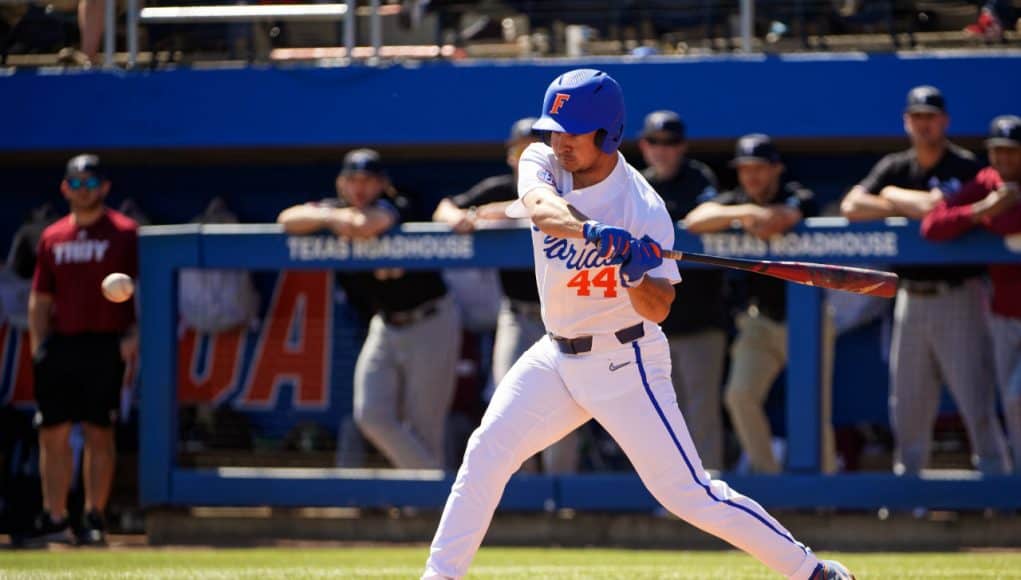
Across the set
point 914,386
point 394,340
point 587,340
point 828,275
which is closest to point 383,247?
point 394,340

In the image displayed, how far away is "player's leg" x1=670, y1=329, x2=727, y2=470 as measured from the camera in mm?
7516

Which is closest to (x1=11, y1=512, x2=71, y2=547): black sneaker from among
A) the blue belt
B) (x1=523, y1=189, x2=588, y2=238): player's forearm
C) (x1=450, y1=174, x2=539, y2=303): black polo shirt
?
(x1=450, y1=174, x2=539, y2=303): black polo shirt

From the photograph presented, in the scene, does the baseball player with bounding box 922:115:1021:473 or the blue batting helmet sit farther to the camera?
the baseball player with bounding box 922:115:1021:473

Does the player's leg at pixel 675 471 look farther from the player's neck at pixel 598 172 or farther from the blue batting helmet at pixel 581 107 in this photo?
the blue batting helmet at pixel 581 107

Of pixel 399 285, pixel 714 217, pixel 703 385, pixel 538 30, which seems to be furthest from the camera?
pixel 538 30

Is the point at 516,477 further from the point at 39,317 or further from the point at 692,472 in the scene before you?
the point at 692,472

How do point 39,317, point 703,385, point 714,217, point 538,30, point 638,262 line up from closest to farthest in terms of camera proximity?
point 638,262 → point 714,217 → point 703,385 → point 39,317 → point 538,30

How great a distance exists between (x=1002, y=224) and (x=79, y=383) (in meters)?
4.76

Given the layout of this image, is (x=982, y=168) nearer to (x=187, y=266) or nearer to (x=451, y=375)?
(x=451, y=375)

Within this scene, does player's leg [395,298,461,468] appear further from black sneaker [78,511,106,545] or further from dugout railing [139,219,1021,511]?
black sneaker [78,511,106,545]

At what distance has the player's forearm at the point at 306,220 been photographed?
7.88m

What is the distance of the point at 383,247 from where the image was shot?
7.85m

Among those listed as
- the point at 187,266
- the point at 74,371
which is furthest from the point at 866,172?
the point at 74,371

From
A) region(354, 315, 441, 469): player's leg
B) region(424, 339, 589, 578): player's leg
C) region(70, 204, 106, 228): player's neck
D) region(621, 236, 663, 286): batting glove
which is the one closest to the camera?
region(621, 236, 663, 286): batting glove
